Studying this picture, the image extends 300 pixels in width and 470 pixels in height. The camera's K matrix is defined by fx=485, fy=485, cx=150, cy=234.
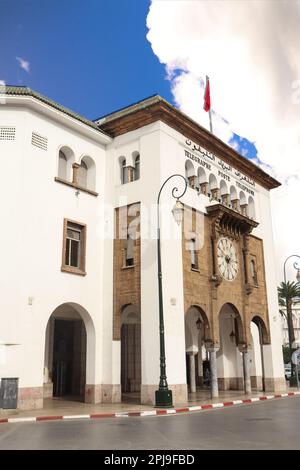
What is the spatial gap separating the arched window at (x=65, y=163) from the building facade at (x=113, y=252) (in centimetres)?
5

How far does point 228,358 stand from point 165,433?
17.2 meters

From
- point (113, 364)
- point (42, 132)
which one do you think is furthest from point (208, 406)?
point (42, 132)

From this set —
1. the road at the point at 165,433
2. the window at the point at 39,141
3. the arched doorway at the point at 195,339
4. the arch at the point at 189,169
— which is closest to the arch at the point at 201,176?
the arch at the point at 189,169

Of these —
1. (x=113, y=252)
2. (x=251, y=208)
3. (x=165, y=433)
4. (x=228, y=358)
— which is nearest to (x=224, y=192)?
(x=251, y=208)

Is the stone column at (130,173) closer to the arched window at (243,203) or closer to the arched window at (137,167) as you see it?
the arched window at (137,167)

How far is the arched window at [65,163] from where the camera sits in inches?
828

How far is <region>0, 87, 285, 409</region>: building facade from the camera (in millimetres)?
18000

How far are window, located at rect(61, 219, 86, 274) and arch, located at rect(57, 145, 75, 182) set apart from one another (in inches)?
86.2

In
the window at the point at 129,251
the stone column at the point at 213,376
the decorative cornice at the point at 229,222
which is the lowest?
the stone column at the point at 213,376

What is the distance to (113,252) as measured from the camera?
21.3 m

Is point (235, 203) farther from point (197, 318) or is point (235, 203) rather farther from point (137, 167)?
point (137, 167)

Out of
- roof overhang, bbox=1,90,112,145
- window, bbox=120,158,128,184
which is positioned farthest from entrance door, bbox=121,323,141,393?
roof overhang, bbox=1,90,112,145

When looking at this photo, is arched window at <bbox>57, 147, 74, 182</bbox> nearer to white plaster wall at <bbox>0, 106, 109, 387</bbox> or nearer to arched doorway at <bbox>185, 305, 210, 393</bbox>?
white plaster wall at <bbox>0, 106, 109, 387</bbox>

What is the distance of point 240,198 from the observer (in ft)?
90.8
